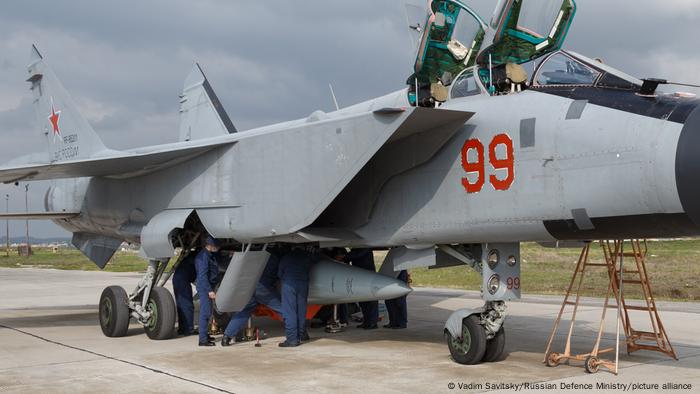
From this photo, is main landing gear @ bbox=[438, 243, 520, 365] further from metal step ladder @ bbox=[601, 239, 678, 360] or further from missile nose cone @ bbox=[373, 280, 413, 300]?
metal step ladder @ bbox=[601, 239, 678, 360]

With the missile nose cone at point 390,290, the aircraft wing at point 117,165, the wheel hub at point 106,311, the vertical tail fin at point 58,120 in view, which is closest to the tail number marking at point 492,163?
the missile nose cone at point 390,290

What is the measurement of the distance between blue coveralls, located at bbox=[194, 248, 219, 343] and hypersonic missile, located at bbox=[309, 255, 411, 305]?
136cm

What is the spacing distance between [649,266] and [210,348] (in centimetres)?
2174

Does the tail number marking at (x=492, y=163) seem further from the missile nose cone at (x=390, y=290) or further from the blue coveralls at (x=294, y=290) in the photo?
the blue coveralls at (x=294, y=290)

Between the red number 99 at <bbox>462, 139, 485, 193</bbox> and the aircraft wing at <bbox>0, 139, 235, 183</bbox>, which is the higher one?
the aircraft wing at <bbox>0, 139, 235, 183</bbox>

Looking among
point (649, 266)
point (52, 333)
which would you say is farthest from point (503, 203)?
point (649, 266)

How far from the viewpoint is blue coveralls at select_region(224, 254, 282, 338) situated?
29.7 ft

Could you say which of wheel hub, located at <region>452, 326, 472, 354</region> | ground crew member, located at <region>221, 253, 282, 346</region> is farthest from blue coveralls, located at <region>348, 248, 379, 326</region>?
wheel hub, located at <region>452, 326, 472, 354</region>

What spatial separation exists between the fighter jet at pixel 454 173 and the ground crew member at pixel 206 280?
0.79 ft

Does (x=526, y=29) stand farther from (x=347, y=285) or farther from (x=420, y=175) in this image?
(x=347, y=285)

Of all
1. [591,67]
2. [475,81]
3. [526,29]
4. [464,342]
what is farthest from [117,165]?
[591,67]

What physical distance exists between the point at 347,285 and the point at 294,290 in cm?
69

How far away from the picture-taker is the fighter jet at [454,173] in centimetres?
588

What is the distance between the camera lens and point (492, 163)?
6801 mm
